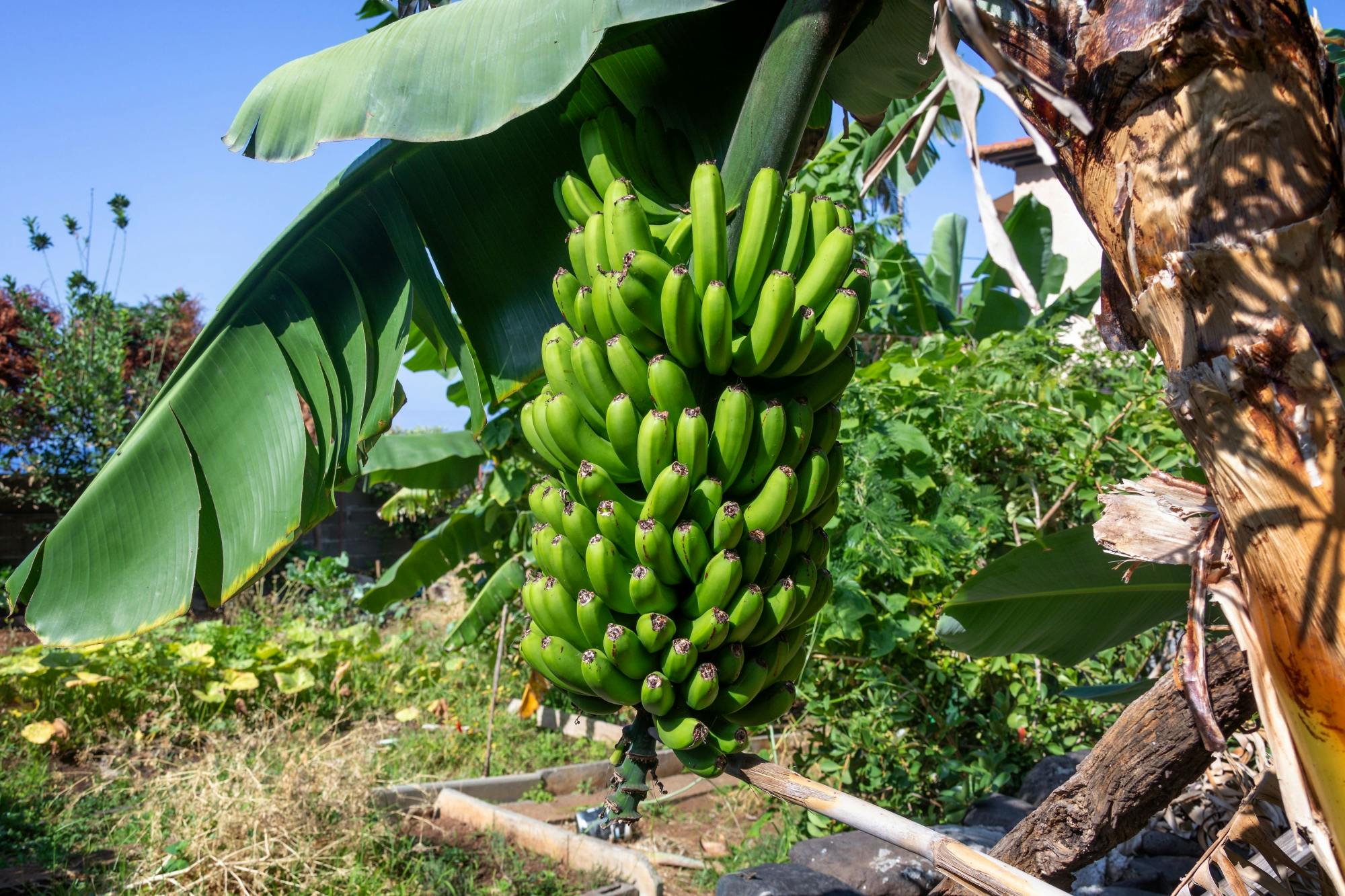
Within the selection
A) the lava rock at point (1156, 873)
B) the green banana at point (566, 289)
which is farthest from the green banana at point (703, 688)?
the lava rock at point (1156, 873)

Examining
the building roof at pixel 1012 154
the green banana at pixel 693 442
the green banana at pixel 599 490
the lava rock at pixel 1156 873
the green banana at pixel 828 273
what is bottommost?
the lava rock at pixel 1156 873

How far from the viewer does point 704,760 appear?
1448 mm

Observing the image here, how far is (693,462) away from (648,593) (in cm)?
23

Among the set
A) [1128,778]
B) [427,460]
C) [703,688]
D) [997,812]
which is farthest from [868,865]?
[427,460]

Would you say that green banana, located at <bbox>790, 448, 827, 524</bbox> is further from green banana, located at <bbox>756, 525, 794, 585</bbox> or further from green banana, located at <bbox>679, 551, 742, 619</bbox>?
green banana, located at <bbox>679, 551, 742, 619</bbox>

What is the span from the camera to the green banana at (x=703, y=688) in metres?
1.44

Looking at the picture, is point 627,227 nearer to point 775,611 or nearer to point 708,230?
point 708,230

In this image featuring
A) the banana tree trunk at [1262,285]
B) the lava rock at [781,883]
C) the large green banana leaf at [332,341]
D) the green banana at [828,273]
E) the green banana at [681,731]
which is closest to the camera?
the banana tree trunk at [1262,285]

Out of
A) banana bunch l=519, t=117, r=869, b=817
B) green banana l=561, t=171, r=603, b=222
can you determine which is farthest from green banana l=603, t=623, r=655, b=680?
green banana l=561, t=171, r=603, b=222

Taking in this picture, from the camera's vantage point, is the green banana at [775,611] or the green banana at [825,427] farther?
the green banana at [825,427]

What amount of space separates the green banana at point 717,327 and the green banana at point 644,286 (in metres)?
0.08

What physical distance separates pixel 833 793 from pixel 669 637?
1.18ft

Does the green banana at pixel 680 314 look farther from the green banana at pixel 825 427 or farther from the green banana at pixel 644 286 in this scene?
the green banana at pixel 825 427

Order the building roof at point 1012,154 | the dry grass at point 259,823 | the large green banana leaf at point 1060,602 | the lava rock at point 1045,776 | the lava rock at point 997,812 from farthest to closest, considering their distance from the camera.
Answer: the building roof at point 1012,154
the lava rock at point 1045,776
the lava rock at point 997,812
the dry grass at point 259,823
the large green banana leaf at point 1060,602
